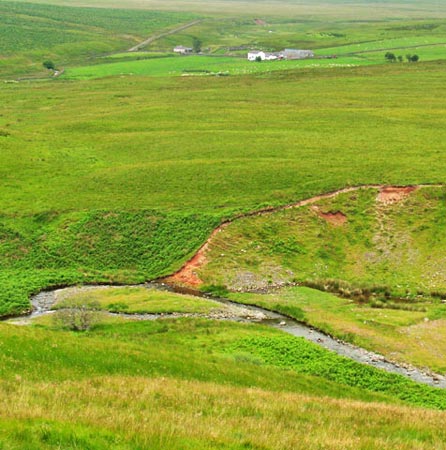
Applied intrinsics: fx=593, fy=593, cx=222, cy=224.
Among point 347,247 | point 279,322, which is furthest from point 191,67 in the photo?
point 279,322

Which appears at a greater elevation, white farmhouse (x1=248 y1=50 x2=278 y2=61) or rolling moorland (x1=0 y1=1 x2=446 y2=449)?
white farmhouse (x1=248 y1=50 x2=278 y2=61)

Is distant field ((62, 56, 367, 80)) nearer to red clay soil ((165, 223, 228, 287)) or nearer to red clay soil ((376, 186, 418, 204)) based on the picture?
red clay soil ((376, 186, 418, 204))

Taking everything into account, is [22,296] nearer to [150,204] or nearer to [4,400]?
[150,204]

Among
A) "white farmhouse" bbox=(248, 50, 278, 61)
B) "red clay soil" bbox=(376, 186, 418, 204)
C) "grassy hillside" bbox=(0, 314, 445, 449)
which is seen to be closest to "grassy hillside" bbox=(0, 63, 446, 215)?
"red clay soil" bbox=(376, 186, 418, 204)

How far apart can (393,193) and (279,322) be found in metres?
25.6

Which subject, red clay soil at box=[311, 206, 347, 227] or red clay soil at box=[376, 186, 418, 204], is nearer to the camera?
red clay soil at box=[311, 206, 347, 227]

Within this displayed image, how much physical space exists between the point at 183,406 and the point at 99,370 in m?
7.95

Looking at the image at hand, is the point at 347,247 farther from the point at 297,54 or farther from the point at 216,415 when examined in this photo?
the point at 297,54


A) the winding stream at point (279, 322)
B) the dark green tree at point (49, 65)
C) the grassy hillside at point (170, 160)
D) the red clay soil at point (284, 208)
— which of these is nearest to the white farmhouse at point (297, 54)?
the grassy hillside at point (170, 160)

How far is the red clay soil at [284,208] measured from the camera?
53.6m

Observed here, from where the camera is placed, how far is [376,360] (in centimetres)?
3975

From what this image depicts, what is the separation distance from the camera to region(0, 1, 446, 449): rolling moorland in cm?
2084

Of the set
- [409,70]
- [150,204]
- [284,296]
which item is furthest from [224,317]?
[409,70]

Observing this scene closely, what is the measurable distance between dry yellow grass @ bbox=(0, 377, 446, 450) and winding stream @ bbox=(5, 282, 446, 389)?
12.2 metres
